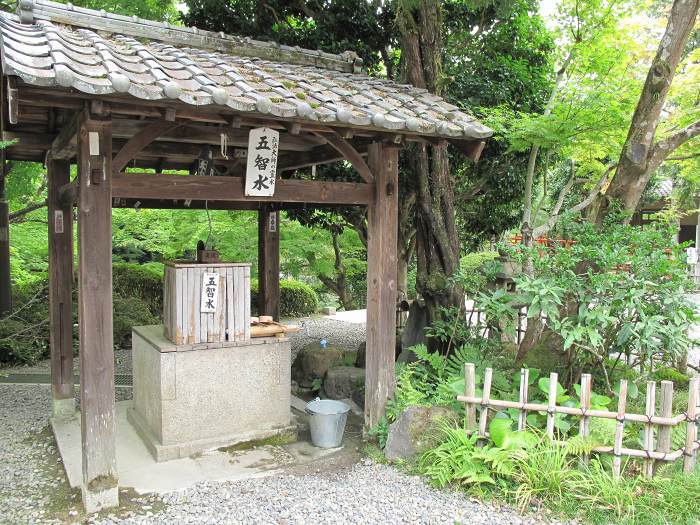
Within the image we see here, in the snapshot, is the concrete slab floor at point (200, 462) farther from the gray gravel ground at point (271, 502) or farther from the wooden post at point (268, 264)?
the wooden post at point (268, 264)

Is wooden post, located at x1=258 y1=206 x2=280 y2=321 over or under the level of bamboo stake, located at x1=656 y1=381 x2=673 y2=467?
over

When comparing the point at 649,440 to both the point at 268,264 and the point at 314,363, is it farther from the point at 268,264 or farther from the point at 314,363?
the point at 268,264

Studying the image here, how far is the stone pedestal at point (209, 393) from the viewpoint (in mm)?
5723

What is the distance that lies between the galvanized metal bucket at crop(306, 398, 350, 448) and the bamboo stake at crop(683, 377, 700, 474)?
3.27 meters

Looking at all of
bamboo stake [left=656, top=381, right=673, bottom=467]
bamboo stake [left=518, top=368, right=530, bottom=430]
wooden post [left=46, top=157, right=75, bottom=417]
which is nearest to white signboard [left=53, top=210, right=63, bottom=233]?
wooden post [left=46, top=157, right=75, bottom=417]

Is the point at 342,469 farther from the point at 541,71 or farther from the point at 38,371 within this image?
the point at 541,71

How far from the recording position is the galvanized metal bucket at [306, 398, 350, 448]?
5.96 m

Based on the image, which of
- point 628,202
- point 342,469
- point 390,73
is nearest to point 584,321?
point 628,202

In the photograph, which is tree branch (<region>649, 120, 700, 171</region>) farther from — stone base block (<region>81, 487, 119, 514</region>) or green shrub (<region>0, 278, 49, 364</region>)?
green shrub (<region>0, 278, 49, 364</region>)

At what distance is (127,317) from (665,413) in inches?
410

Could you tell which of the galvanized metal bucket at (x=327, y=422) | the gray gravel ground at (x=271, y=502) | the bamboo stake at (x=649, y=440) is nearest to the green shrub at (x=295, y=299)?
the galvanized metal bucket at (x=327, y=422)

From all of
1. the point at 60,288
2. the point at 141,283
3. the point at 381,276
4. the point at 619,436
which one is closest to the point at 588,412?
the point at 619,436

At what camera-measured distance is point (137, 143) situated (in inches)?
182

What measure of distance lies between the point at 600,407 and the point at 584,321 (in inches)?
32.8
